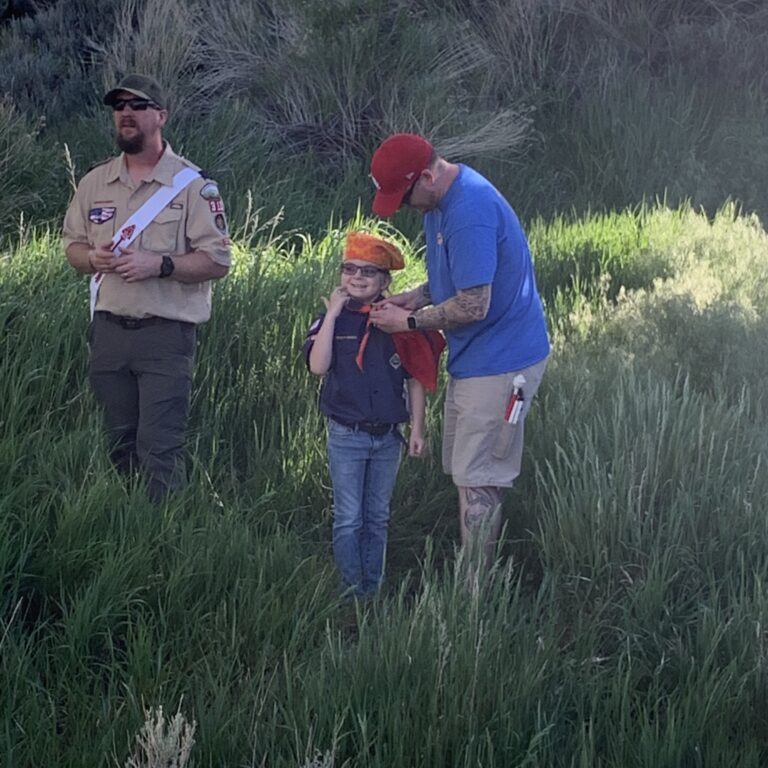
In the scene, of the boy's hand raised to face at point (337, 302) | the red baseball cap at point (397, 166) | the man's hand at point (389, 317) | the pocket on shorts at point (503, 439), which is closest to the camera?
the red baseball cap at point (397, 166)

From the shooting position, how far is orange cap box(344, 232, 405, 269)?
15.8ft

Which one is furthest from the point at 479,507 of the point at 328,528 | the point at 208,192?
the point at 208,192

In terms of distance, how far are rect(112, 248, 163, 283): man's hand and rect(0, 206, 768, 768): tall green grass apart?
0.61m

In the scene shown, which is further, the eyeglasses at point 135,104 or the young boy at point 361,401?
the eyeglasses at point 135,104

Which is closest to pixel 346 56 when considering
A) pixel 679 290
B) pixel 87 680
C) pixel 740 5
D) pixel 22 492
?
pixel 679 290

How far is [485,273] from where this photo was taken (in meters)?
4.68

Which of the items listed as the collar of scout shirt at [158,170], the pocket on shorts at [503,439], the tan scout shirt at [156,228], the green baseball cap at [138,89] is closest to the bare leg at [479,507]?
the pocket on shorts at [503,439]

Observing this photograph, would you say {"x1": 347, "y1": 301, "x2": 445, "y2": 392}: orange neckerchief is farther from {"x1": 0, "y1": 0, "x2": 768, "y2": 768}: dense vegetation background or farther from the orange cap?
{"x1": 0, "y1": 0, "x2": 768, "y2": 768}: dense vegetation background

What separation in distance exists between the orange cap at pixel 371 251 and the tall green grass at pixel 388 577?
991 millimetres

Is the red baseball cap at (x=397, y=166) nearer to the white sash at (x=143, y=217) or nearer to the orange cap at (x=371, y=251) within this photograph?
the orange cap at (x=371, y=251)

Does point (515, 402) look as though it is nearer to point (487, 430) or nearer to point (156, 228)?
point (487, 430)

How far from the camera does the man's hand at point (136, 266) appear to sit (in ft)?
16.7

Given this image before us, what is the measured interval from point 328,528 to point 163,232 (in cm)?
136

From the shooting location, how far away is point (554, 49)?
1455 centimetres
